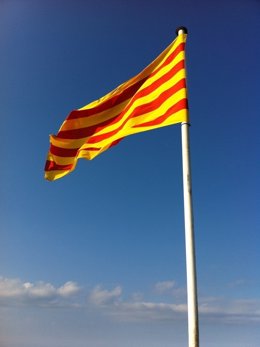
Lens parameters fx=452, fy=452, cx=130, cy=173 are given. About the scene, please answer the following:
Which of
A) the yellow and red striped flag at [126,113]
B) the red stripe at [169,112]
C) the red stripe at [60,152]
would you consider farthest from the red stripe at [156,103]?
the red stripe at [60,152]

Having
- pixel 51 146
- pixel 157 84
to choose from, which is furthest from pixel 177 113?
pixel 51 146

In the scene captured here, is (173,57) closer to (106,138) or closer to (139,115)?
(139,115)

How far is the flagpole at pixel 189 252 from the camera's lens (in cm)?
820

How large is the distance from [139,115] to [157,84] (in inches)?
36.9

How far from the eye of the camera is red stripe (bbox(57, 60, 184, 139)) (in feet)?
35.9

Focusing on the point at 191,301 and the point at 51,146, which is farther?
the point at 51,146

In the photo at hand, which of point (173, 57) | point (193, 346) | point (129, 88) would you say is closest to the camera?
point (193, 346)

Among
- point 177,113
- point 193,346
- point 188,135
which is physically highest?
point 177,113

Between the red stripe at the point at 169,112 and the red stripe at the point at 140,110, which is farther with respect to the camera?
the red stripe at the point at 140,110

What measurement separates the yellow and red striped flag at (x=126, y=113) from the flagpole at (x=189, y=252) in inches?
40.8

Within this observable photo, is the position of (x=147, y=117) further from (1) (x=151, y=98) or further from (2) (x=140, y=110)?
(1) (x=151, y=98)

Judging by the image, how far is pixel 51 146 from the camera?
12398mm

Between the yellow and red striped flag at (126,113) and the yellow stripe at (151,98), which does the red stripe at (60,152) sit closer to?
the yellow and red striped flag at (126,113)

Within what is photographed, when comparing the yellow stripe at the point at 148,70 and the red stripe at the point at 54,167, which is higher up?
the yellow stripe at the point at 148,70
